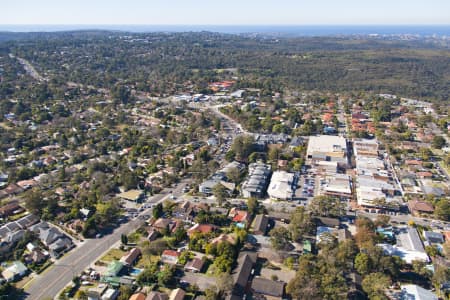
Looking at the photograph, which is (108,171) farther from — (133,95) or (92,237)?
(133,95)

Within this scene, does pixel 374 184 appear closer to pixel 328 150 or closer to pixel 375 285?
pixel 328 150

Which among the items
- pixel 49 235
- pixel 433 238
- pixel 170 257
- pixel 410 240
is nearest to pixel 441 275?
pixel 410 240

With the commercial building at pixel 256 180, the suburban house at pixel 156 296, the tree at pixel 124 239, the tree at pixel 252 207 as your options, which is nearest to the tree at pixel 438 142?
the commercial building at pixel 256 180

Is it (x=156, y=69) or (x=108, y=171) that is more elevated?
(x=156, y=69)

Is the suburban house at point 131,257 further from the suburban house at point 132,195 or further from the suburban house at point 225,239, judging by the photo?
the suburban house at point 132,195

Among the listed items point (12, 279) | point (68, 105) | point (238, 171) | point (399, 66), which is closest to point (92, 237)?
point (12, 279)

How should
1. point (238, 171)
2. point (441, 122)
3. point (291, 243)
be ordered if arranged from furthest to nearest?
point (441, 122)
point (238, 171)
point (291, 243)
